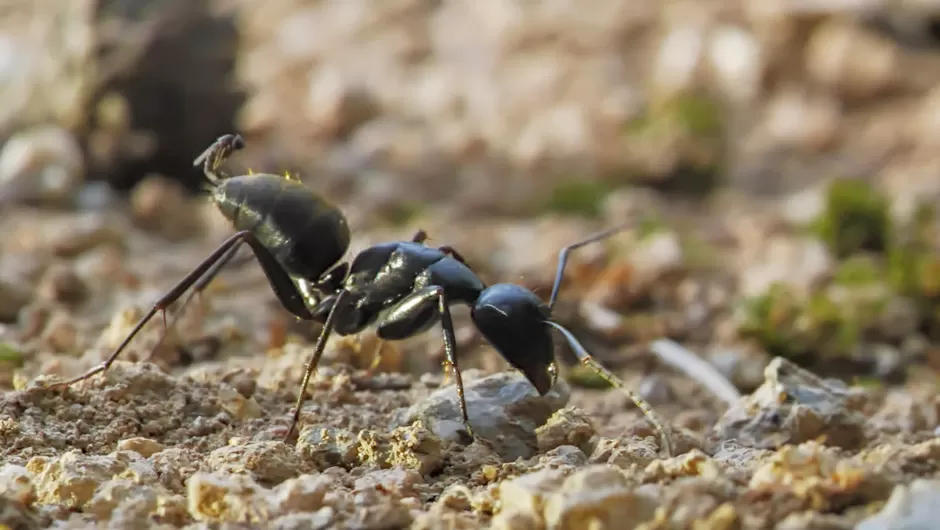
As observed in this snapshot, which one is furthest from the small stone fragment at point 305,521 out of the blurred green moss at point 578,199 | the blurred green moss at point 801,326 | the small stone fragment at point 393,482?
the blurred green moss at point 578,199

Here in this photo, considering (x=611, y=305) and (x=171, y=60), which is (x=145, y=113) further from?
(x=611, y=305)

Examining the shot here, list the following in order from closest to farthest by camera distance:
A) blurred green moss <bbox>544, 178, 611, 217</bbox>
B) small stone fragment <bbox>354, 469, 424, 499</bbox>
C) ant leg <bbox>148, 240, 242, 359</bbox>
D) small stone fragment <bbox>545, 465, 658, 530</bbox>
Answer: small stone fragment <bbox>545, 465, 658, 530</bbox>, small stone fragment <bbox>354, 469, 424, 499</bbox>, ant leg <bbox>148, 240, 242, 359</bbox>, blurred green moss <bbox>544, 178, 611, 217</bbox>

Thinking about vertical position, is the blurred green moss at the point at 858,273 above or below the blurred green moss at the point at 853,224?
below

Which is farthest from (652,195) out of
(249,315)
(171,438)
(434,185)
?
(171,438)

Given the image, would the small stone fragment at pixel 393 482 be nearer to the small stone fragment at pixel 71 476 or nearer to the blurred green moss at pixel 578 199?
the small stone fragment at pixel 71 476

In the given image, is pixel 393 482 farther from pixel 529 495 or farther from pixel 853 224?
pixel 853 224

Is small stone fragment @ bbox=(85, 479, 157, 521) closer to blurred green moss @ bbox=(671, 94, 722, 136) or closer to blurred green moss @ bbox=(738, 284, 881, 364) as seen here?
blurred green moss @ bbox=(738, 284, 881, 364)

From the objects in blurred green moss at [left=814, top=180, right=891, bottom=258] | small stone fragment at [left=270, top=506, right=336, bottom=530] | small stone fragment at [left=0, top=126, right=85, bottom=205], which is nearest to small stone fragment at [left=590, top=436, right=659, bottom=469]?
small stone fragment at [left=270, top=506, right=336, bottom=530]
